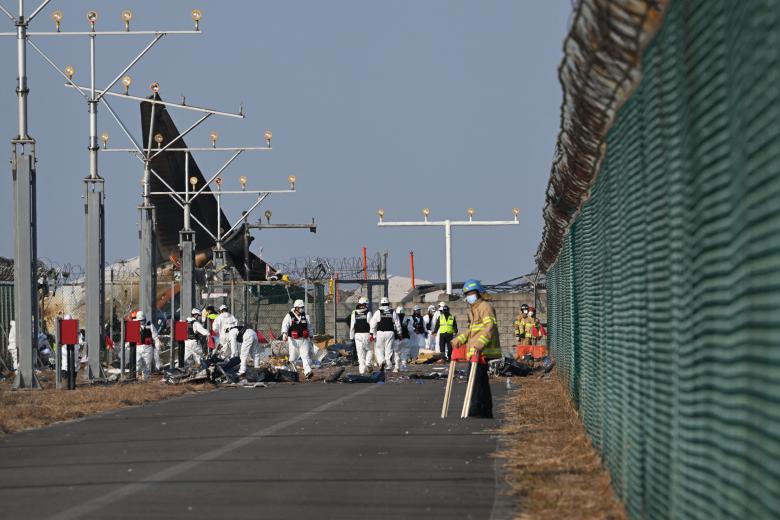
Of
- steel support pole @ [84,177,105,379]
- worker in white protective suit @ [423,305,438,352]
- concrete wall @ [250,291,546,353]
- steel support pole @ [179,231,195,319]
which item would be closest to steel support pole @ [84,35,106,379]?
steel support pole @ [84,177,105,379]

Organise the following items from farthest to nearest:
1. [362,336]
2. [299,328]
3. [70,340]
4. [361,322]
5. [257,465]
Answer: [361,322] < [362,336] < [299,328] < [70,340] < [257,465]

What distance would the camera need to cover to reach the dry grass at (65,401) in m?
18.5

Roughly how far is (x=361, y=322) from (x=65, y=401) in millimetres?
14385

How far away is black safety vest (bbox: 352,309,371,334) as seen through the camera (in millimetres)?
36094

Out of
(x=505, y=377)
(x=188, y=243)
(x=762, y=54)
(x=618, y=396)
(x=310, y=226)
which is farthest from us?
(x=310, y=226)

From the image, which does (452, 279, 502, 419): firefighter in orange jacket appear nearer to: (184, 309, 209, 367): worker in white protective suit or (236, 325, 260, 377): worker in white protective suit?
(236, 325, 260, 377): worker in white protective suit

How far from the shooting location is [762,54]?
426 centimetres

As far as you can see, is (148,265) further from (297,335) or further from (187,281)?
(297,335)

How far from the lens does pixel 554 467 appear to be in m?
11.5

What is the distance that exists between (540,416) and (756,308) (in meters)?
12.9

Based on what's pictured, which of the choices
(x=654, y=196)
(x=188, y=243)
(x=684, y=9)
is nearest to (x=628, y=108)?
(x=654, y=196)

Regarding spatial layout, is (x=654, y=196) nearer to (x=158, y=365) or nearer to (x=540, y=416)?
(x=540, y=416)

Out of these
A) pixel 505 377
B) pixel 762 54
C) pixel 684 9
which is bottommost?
pixel 505 377

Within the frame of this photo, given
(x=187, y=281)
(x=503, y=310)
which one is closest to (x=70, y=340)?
(x=187, y=281)
